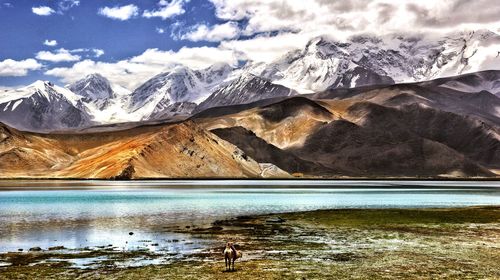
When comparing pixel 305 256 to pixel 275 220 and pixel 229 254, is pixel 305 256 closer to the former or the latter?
pixel 229 254

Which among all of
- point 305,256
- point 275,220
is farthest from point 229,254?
point 275,220

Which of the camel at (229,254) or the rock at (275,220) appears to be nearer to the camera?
the camel at (229,254)

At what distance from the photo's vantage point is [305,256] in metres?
41.7

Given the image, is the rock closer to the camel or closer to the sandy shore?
the sandy shore

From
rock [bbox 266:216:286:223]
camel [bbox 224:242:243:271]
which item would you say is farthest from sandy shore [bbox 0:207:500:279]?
rock [bbox 266:216:286:223]

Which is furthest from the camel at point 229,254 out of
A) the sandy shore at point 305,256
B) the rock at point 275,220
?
the rock at point 275,220

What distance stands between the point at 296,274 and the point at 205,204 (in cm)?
6222

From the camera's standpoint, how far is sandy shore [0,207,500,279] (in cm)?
3522

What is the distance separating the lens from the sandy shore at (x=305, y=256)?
116ft

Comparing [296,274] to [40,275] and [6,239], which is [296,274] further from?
[6,239]

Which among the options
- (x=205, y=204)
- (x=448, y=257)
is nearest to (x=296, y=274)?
(x=448, y=257)

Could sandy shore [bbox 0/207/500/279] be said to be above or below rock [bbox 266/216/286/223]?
below

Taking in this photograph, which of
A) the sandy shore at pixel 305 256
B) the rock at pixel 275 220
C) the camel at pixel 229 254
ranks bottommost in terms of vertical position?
the sandy shore at pixel 305 256

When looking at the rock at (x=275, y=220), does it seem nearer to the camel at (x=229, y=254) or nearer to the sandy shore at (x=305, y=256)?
the sandy shore at (x=305, y=256)
